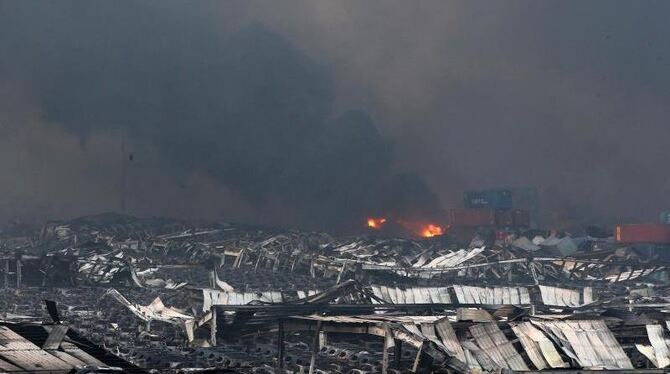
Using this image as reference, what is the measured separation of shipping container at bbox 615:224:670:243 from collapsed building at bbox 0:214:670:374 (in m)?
0.85

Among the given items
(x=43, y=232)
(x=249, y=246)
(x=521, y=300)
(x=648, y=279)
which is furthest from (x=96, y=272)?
(x=43, y=232)

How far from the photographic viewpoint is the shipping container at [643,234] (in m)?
70.2

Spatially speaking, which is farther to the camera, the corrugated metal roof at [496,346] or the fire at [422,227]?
the fire at [422,227]

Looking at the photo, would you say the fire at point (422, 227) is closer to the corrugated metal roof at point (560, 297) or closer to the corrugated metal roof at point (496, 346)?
the corrugated metal roof at point (560, 297)

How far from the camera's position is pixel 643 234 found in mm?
70375

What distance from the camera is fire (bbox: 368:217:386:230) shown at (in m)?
91.9

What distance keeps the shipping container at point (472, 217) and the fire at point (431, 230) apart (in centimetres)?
196

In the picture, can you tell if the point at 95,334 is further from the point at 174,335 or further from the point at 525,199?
the point at 525,199

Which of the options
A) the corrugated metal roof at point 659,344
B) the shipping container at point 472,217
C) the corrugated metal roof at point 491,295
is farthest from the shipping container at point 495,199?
the corrugated metal roof at point 659,344

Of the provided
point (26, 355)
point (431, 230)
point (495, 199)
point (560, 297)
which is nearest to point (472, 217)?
point (495, 199)

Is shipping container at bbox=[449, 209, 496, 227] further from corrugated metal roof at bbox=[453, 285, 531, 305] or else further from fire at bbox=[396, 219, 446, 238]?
corrugated metal roof at bbox=[453, 285, 531, 305]

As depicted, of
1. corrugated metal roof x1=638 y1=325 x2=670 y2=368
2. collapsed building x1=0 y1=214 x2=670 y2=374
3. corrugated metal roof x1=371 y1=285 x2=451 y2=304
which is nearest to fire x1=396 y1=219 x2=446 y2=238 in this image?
collapsed building x1=0 y1=214 x2=670 y2=374

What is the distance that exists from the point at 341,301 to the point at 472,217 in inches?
2266

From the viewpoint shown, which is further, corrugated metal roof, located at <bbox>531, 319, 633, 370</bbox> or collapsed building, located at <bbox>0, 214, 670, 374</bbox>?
collapsed building, located at <bbox>0, 214, 670, 374</bbox>
